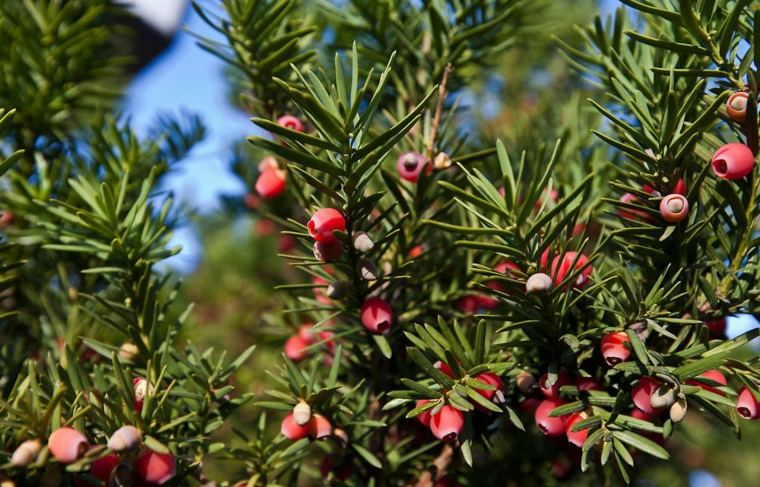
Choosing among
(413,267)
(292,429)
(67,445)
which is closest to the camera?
(67,445)

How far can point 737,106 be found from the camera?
48cm

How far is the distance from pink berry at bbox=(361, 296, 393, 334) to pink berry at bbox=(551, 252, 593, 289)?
0.14 meters

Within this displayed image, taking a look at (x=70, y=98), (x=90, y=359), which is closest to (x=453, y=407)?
(x=90, y=359)

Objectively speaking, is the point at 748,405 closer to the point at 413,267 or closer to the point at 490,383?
the point at 490,383

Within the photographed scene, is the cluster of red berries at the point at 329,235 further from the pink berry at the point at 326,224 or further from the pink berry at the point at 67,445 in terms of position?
the pink berry at the point at 67,445

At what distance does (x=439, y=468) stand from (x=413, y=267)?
0.19m

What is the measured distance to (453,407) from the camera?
48 centimetres

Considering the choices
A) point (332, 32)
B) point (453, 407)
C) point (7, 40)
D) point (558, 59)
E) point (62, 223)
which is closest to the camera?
point (453, 407)

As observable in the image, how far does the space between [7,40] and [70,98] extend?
93 millimetres

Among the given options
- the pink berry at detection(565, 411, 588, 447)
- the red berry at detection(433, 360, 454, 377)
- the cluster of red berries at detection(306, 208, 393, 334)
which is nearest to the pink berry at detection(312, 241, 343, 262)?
the cluster of red berries at detection(306, 208, 393, 334)

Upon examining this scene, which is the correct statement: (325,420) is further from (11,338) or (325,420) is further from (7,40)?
(7,40)

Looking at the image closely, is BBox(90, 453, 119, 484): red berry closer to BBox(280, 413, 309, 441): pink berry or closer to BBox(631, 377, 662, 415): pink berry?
BBox(280, 413, 309, 441): pink berry

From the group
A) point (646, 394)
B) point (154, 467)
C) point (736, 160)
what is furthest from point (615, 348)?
point (154, 467)

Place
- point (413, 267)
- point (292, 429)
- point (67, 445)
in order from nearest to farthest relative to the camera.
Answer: point (67, 445) → point (292, 429) → point (413, 267)
